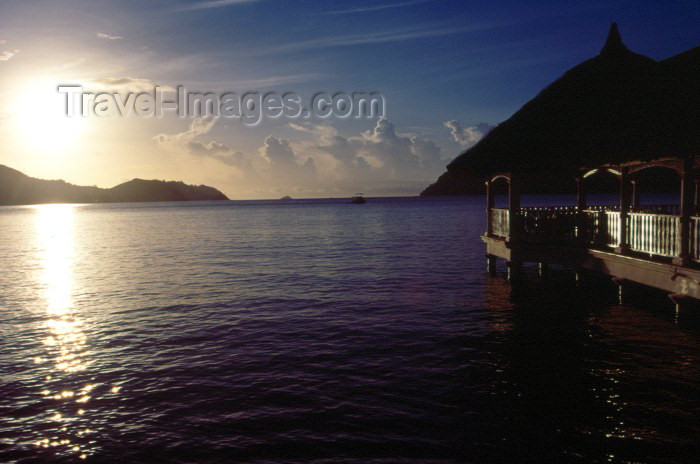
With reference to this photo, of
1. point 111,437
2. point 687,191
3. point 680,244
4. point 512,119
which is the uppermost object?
point 512,119

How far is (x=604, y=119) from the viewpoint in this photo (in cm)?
1400

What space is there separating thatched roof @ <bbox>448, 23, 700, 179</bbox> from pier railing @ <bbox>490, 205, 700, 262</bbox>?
1898 millimetres

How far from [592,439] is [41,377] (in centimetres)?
1093

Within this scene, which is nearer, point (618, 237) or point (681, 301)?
point (681, 301)

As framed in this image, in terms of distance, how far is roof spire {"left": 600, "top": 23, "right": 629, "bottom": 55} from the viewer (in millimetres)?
16297

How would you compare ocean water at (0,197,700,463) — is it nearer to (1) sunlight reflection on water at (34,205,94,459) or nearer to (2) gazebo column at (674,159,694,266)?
(1) sunlight reflection on water at (34,205,94,459)

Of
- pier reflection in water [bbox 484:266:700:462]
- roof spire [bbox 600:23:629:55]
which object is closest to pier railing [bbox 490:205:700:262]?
pier reflection in water [bbox 484:266:700:462]

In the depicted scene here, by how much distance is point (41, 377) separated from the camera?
1080cm

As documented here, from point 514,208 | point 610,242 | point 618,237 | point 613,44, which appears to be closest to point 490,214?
point 514,208

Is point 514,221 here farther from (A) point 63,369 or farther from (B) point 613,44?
(A) point 63,369

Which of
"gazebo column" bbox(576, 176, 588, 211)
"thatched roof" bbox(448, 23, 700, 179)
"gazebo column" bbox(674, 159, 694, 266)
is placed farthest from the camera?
"gazebo column" bbox(576, 176, 588, 211)

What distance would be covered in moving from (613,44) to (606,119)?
4353 millimetres

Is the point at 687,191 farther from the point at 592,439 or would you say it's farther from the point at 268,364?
the point at 268,364

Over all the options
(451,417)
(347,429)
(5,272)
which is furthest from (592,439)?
(5,272)
